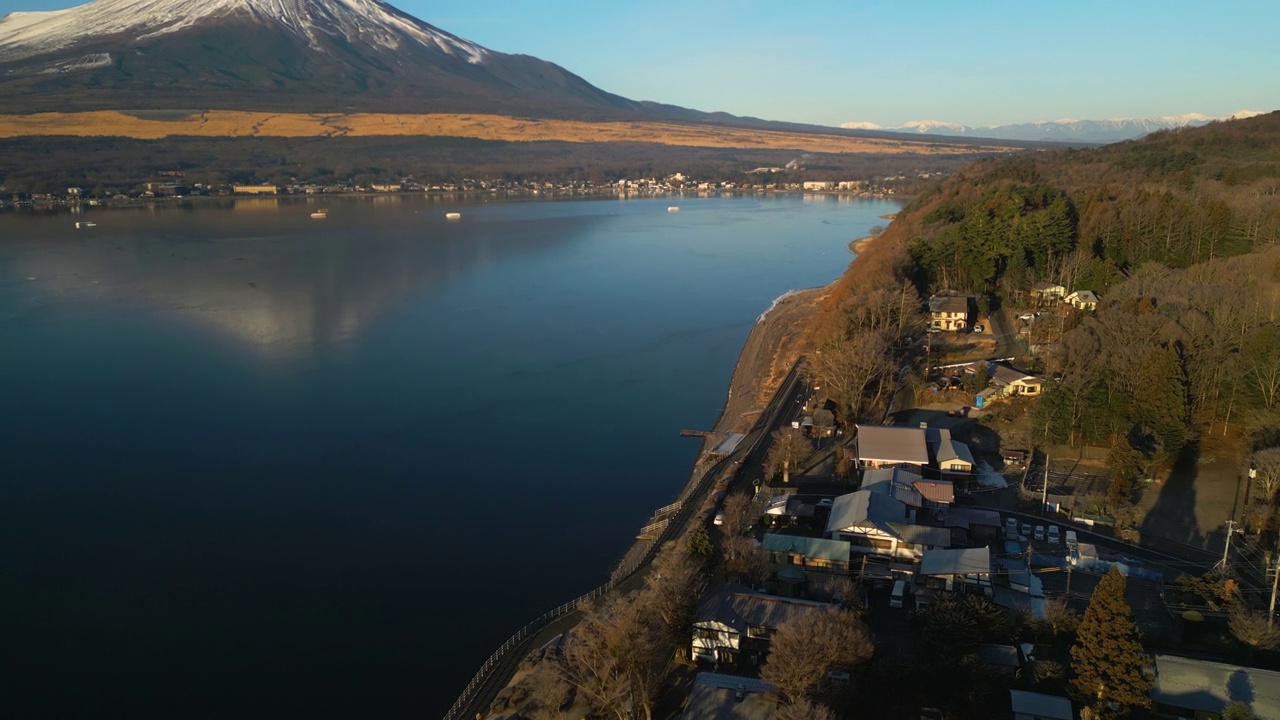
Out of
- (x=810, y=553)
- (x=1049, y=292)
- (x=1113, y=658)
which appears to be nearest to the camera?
(x=1113, y=658)

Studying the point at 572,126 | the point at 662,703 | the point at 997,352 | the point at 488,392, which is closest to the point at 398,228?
the point at 488,392

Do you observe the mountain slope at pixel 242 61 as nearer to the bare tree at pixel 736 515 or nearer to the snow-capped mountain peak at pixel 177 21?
the snow-capped mountain peak at pixel 177 21

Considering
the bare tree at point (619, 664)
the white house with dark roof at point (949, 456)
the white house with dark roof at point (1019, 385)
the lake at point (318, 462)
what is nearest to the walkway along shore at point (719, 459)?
the lake at point (318, 462)

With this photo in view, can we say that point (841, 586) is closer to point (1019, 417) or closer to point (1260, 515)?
point (1260, 515)

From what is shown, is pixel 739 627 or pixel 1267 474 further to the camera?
pixel 1267 474

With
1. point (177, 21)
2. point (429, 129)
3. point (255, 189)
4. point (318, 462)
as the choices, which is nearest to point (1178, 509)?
point (318, 462)

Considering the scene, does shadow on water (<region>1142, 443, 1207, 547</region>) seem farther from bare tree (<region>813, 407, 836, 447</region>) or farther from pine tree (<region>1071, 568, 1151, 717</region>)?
bare tree (<region>813, 407, 836, 447</region>)

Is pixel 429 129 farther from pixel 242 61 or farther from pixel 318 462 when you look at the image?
pixel 318 462
